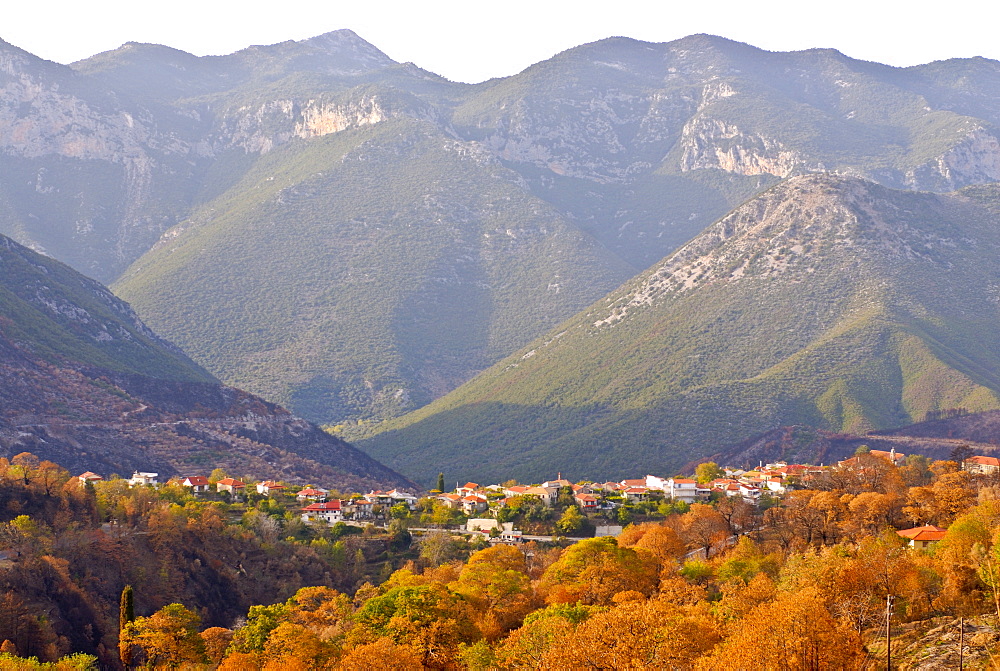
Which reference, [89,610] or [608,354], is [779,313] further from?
[89,610]

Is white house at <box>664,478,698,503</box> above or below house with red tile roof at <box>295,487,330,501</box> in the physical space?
above

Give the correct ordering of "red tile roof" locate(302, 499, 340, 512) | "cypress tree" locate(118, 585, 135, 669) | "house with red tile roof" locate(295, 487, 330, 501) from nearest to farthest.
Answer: "cypress tree" locate(118, 585, 135, 669) < "red tile roof" locate(302, 499, 340, 512) < "house with red tile roof" locate(295, 487, 330, 501)

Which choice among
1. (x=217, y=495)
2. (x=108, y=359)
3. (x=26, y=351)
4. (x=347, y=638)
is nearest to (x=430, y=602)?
(x=347, y=638)

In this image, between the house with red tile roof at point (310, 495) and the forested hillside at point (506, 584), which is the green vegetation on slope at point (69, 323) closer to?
the house with red tile roof at point (310, 495)

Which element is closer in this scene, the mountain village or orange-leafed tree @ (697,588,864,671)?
orange-leafed tree @ (697,588,864,671)

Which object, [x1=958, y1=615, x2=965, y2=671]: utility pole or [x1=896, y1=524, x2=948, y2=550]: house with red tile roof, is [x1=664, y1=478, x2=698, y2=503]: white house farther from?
[x1=958, y1=615, x2=965, y2=671]: utility pole

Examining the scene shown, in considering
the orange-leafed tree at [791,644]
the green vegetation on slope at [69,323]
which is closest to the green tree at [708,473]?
the orange-leafed tree at [791,644]

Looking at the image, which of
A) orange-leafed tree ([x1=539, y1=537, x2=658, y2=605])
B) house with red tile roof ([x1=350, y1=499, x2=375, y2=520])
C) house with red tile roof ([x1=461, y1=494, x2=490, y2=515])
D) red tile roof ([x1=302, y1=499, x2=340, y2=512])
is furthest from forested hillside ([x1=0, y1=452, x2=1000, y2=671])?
house with red tile roof ([x1=461, y1=494, x2=490, y2=515])
